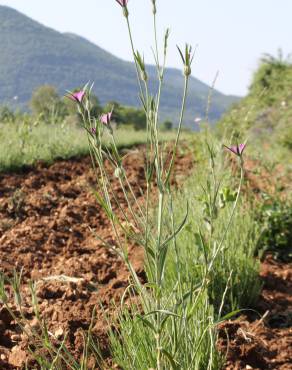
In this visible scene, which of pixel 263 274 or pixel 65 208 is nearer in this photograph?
pixel 263 274

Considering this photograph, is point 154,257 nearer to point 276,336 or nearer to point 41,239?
point 276,336

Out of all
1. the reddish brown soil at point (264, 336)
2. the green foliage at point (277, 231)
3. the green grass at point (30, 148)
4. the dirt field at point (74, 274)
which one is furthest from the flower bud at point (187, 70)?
the green grass at point (30, 148)

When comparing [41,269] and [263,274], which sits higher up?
[263,274]

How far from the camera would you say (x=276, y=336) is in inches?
86.7

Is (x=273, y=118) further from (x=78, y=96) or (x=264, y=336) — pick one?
(x=78, y=96)

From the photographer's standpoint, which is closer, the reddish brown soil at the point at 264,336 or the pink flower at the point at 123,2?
the pink flower at the point at 123,2

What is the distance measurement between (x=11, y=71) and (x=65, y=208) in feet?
590

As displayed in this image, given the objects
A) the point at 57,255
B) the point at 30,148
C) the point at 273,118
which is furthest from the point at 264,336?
the point at 273,118

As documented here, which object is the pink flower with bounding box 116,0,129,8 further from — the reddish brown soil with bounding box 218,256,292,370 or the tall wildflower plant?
the reddish brown soil with bounding box 218,256,292,370

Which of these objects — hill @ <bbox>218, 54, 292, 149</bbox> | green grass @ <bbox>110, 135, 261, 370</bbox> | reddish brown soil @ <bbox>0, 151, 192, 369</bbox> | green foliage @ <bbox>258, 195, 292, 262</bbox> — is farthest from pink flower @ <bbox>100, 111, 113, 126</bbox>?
hill @ <bbox>218, 54, 292, 149</bbox>

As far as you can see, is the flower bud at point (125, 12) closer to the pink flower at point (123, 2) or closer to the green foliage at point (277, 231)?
the pink flower at point (123, 2)

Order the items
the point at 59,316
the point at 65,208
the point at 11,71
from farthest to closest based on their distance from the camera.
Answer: the point at 11,71
the point at 65,208
the point at 59,316

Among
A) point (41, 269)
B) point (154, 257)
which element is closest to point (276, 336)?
point (154, 257)

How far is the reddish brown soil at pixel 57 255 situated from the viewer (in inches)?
81.2
